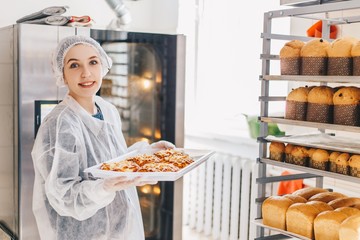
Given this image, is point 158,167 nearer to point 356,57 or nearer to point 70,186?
point 70,186

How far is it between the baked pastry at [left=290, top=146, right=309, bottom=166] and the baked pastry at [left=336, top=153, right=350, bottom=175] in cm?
17

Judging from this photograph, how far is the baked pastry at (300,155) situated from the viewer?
2.17 metres

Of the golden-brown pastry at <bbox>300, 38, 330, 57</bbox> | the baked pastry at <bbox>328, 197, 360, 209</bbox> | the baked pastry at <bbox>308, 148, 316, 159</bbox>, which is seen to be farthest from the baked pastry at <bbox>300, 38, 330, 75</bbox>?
the baked pastry at <bbox>328, 197, 360, 209</bbox>

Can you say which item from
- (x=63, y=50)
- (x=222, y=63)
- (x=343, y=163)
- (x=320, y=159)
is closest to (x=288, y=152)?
(x=320, y=159)

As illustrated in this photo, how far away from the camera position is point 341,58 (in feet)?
6.63

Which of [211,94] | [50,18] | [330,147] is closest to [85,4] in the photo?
[50,18]

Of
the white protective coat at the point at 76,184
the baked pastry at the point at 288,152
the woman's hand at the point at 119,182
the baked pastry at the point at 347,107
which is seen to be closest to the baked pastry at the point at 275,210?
the baked pastry at the point at 288,152

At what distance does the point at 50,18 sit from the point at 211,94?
1989 millimetres

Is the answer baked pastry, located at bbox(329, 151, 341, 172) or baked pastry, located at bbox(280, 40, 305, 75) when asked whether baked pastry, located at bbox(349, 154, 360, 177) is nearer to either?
baked pastry, located at bbox(329, 151, 341, 172)

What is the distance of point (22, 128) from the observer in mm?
2576

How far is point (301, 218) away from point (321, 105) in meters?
0.45

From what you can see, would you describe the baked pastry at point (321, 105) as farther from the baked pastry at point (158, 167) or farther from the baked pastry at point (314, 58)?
the baked pastry at point (158, 167)

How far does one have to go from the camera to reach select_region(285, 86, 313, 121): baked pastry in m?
2.18

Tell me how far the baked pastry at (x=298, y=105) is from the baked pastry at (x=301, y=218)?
1.17ft
